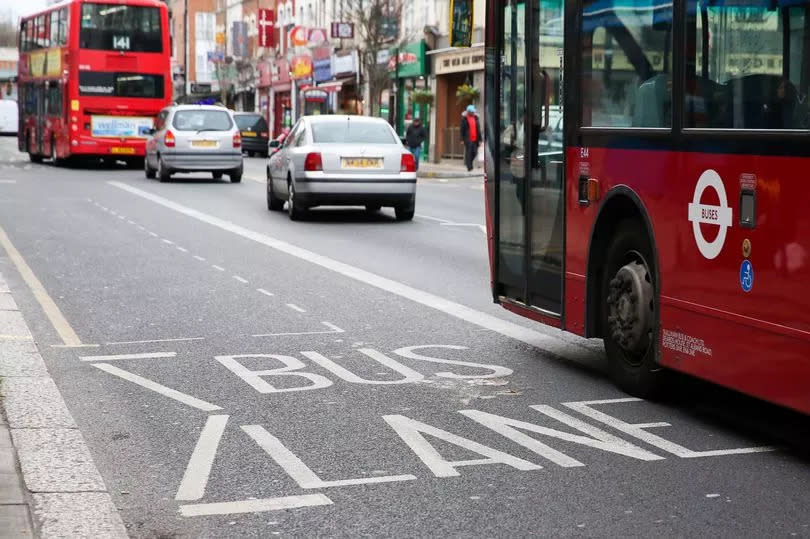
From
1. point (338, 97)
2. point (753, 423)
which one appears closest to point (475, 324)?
point (753, 423)

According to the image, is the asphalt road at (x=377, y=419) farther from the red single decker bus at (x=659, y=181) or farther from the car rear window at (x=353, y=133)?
the car rear window at (x=353, y=133)

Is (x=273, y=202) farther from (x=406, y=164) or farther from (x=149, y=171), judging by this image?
(x=149, y=171)

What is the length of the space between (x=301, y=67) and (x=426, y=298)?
202ft

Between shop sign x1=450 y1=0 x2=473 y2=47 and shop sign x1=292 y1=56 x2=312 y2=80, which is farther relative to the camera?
shop sign x1=292 y1=56 x2=312 y2=80

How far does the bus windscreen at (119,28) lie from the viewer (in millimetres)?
37750

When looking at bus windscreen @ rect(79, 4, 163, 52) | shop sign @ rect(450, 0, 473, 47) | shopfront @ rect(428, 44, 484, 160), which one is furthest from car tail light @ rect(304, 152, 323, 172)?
shopfront @ rect(428, 44, 484, 160)

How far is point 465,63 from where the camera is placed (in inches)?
1944

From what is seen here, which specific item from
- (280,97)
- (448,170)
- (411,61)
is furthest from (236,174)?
(280,97)

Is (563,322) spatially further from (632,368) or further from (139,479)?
(139,479)

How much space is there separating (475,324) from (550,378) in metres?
2.32

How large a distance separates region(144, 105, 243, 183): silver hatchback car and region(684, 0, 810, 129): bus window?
25.8 m

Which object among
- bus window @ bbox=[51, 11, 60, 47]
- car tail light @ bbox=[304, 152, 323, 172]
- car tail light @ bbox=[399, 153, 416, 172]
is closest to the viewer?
car tail light @ bbox=[304, 152, 323, 172]

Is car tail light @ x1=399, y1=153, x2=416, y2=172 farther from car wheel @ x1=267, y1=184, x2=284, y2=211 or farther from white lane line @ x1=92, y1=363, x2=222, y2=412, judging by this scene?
white lane line @ x1=92, y1=363, x2=222, y2=412

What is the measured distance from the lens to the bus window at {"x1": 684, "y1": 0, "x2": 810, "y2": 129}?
579cm
